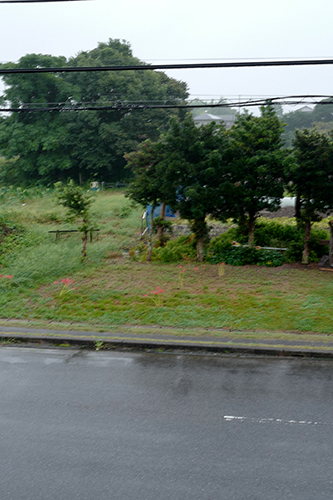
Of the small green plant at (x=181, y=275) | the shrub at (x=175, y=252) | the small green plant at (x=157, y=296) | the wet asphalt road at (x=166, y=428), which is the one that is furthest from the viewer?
the shrub at (x=175, y=252)

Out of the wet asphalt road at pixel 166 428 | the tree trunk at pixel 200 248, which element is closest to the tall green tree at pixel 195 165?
the tree trunk at pixel 200 248

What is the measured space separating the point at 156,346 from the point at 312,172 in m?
7.25

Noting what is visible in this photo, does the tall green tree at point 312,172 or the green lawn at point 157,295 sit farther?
the tall green tree at point 312,172

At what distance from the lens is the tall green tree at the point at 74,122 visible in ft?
104

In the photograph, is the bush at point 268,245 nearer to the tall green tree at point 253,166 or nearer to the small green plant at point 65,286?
the tall green tree at point 253,166

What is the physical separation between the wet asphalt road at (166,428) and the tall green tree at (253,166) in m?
6.83

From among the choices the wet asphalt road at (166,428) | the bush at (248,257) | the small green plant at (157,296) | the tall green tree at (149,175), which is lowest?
the wet asphalt road at (166,428)

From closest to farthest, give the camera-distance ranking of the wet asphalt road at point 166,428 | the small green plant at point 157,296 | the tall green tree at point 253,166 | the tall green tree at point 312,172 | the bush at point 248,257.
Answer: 1. the wet asphalt road at point 166,428
2. the small green plant at point 157,296
3. the tall green tree at point 312,172
4. the tall green tree at point 253,166
5. the bush at point 248,257

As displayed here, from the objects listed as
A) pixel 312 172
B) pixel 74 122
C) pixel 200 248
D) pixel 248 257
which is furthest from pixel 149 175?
pixel 74 122

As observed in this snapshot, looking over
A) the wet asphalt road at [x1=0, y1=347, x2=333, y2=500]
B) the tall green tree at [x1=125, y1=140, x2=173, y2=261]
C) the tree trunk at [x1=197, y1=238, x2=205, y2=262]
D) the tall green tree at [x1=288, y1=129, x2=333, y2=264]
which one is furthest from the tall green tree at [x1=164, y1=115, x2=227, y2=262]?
the wet asphalt road at [x1=0, y1=347, x2=333, y2=500]

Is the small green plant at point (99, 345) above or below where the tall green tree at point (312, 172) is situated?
below

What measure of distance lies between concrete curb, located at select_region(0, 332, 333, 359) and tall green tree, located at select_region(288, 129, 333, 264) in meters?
5.89

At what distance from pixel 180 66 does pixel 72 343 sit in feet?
18.7

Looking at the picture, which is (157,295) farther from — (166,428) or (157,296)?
(166,428)
